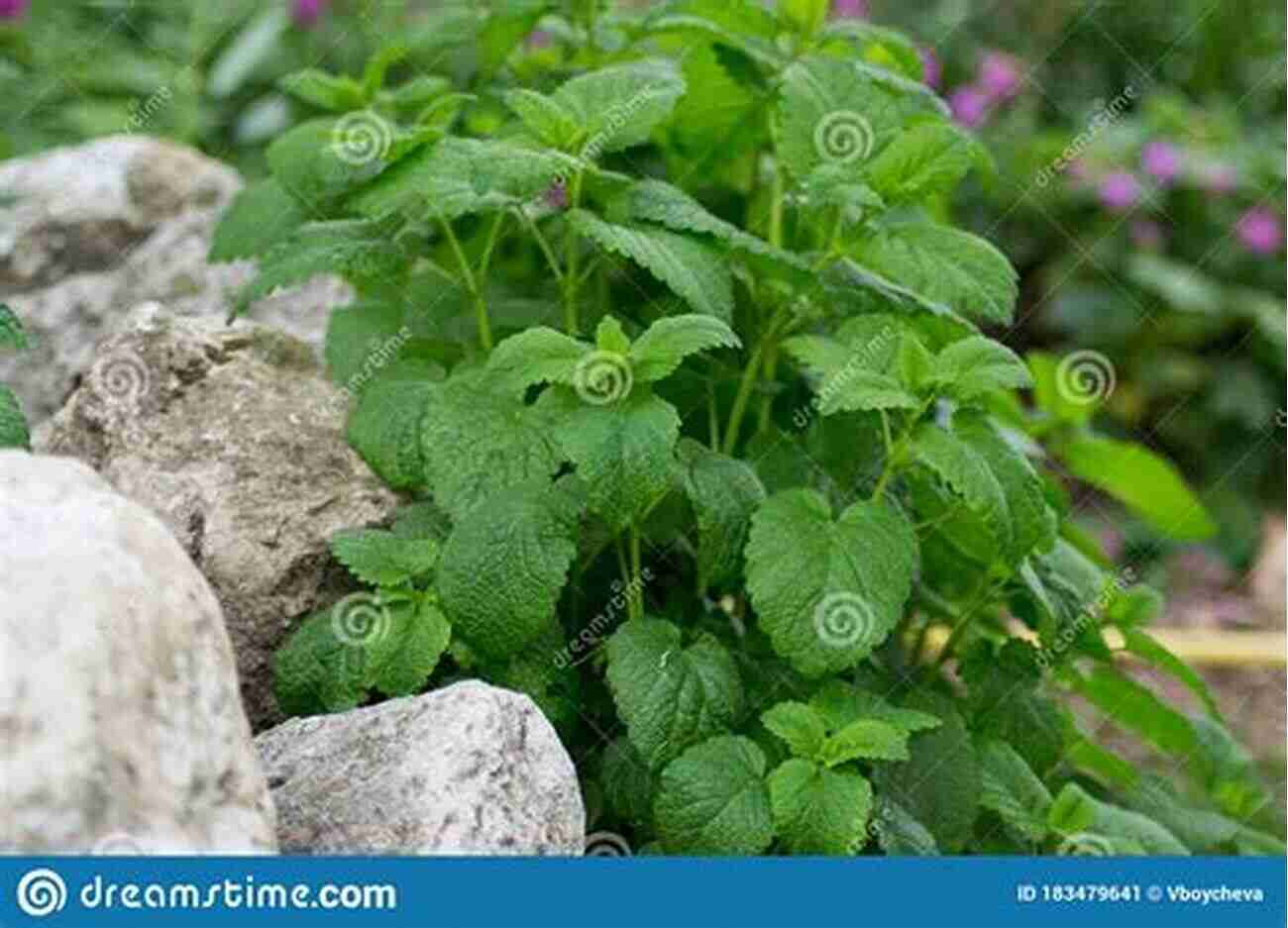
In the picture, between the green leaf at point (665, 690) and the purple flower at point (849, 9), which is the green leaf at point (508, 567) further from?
the purple flower at point (849, 9)

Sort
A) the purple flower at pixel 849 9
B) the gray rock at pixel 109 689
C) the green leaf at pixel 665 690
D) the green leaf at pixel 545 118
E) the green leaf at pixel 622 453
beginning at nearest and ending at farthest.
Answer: the gray rock at pixel 109 689, the green leaf at pixel 622 453, the green leaf at pixel 665 690, the green leaf at pixel 545 118, the purple flower at pixel 849 9

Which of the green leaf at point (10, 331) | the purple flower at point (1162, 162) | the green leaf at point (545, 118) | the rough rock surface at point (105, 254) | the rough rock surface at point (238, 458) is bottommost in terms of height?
the rough rock surface at point (105, 254)

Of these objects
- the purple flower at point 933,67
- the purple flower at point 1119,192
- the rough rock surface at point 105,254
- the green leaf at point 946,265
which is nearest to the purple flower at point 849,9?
the purple flower at point 933,67

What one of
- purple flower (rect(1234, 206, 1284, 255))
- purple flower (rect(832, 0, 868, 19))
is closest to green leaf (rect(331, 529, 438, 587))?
purple flower (rect(1234, 206, 1284, 255))

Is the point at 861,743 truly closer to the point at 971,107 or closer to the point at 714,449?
the point at 714,449

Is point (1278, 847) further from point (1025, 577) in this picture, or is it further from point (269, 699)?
point (269, 699)

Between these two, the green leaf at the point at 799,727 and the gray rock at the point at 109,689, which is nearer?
the gray rock at the point at 109,689

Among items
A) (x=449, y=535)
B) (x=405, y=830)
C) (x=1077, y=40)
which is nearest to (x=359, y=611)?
(x=449, y=535)

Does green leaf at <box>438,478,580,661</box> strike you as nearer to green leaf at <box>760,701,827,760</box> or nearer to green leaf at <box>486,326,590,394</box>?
green leaf at <box>486,326,590,394</box>
